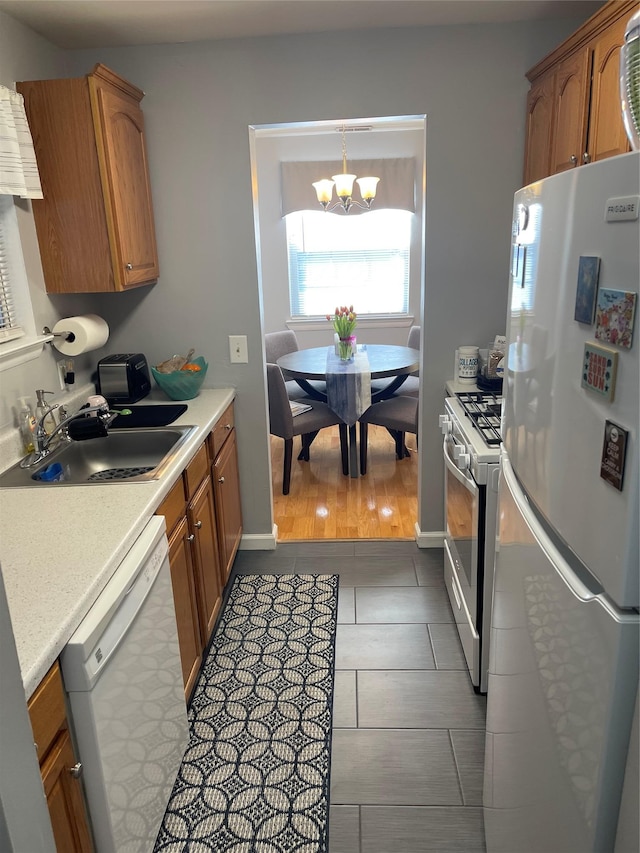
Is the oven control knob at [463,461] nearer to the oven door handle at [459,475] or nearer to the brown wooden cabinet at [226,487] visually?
the oven door handle at [459,475]

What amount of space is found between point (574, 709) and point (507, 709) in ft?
1.45

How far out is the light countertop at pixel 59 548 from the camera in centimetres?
121

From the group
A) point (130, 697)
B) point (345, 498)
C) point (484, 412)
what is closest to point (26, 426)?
point (130, 697)

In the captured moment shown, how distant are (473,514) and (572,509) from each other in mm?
1208

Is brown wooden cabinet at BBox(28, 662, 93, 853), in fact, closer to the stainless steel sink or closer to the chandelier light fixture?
the stainless steel sink

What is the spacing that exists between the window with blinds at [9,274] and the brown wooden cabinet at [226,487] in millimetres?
861

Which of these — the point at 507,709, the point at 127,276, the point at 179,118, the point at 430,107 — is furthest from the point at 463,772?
the point at 179,118

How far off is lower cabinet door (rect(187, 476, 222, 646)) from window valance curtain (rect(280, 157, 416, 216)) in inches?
150

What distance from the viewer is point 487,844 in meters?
1.61

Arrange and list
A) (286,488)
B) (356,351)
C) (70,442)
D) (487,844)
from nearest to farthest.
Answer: (487,844) → (70,442) → (286,488) → (356,351)

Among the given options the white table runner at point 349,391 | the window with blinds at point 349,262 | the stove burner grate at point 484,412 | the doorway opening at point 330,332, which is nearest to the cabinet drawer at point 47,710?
the stove burner grate at point 484,412

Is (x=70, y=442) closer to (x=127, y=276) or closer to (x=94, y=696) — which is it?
(x=127, y=276)

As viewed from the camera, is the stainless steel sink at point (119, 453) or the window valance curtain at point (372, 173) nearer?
the stainless steel sink at point (119, 453)

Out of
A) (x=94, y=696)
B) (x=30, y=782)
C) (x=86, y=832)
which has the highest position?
(x=30, y=782)
